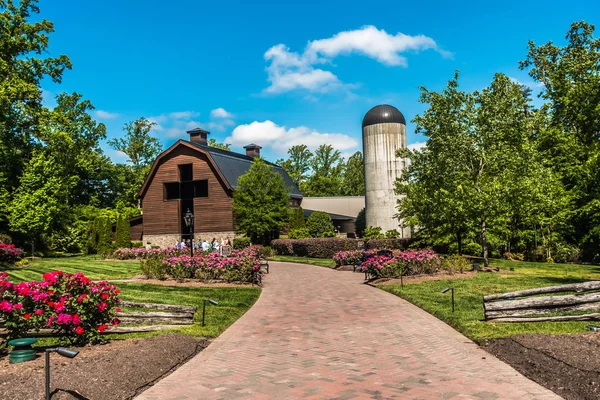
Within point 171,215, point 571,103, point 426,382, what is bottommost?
point 426,382

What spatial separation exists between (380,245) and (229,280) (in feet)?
55.3

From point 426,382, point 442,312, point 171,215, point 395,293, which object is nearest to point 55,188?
point 171,215

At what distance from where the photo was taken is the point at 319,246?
112 ft

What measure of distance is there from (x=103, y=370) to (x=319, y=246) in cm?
2748

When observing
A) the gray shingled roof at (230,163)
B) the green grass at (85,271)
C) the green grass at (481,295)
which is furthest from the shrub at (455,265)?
the gray shingled roof at (230,163)

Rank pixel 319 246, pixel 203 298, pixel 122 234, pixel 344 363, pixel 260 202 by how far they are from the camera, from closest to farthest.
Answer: pixel 344 363, pixel 203 298, pixel 319 246, pixel 260 202, pixel 122 234

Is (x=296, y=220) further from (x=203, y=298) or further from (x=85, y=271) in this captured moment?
(x=203, y=298)

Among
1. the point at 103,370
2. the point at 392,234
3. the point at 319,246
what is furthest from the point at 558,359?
the point at 392,234

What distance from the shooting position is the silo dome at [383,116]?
42719 mm

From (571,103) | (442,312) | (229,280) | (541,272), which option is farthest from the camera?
(571,103)

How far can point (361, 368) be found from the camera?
7512mm

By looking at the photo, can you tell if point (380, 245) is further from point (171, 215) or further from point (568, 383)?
point (568, 383)

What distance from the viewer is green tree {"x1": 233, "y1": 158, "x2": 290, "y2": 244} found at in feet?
125

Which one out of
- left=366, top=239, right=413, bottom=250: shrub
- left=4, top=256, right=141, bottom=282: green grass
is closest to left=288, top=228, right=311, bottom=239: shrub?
left=366, top=239, right=413, bottom=250: shrub
